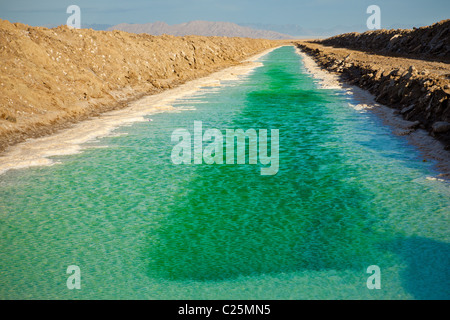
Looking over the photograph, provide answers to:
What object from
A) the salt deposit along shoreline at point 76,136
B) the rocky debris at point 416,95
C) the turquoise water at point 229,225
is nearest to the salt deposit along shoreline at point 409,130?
the rocky debris at point 416,95

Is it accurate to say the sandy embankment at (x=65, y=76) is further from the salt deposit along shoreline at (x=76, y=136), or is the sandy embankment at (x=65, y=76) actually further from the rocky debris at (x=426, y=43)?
the rocky debris at (x=426, y=43)

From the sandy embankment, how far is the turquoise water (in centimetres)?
360

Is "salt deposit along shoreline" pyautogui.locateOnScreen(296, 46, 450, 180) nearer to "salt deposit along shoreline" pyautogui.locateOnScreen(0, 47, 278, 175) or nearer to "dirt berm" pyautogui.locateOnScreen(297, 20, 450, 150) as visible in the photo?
"dirt berm" pyautogui.locateOnScreen(297, 20, 450, 150)

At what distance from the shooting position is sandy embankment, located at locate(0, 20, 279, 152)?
1213cm

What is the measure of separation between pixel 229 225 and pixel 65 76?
12016 mm

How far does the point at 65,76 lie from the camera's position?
1570 centimetres

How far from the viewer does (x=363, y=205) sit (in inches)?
259

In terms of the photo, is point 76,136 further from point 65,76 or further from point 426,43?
point 426,43

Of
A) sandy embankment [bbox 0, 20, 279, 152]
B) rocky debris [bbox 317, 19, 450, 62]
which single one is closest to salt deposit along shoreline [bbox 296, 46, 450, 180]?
rocky debris [bbox 317, 19, 450, 62]

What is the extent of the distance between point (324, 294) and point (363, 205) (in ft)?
8.30

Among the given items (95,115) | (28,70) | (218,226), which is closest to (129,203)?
(218,226)

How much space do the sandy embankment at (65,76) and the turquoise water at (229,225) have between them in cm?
360

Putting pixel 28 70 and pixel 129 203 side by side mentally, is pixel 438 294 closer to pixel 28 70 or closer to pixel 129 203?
pixel 129 203

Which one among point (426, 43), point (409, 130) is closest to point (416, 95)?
point (409, 130)
